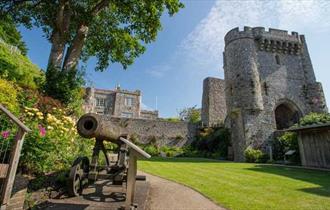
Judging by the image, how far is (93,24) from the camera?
11.8 metres

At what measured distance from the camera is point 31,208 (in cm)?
331

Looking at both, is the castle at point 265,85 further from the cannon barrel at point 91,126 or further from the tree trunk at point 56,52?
the cannon barrel at point 91,126

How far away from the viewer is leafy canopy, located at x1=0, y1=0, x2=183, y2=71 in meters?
9.98

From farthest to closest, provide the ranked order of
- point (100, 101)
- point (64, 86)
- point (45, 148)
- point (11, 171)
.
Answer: point (100, 101)
point (64, 86)
point (45, 148)
point (11, 171)

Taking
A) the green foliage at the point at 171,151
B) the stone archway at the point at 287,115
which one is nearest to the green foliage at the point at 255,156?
the stone archway at the point at 287,115

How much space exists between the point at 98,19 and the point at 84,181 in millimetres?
10535

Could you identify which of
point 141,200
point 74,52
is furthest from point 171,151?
point 141,200

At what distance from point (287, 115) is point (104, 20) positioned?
67.1 feet

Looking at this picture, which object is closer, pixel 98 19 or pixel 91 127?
pixel 91 127

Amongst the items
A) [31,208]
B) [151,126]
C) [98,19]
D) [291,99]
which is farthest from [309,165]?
[151,126]

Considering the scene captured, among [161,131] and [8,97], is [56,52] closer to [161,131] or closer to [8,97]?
[8,97]

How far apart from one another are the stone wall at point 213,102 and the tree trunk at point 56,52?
2785 centimetres

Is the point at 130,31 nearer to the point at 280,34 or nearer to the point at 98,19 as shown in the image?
the point at 98,19

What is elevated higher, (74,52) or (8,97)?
(74,52)
